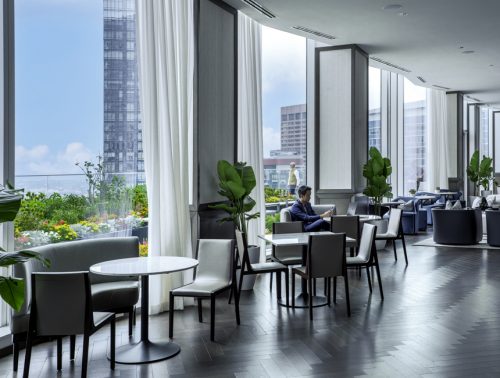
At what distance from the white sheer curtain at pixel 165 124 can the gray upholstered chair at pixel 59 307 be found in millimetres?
2041

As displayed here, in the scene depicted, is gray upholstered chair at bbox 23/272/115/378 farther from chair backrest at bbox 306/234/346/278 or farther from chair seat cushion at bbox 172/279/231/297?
chair backrest at bbox 306/234/346/278

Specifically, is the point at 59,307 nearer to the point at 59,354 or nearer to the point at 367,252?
the point at 59,354

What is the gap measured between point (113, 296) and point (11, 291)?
76.8 inches

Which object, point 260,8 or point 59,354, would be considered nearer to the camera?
point 59,354

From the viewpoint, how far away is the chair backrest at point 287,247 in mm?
6492

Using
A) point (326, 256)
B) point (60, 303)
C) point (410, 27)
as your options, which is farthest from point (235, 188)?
point (410, 27)

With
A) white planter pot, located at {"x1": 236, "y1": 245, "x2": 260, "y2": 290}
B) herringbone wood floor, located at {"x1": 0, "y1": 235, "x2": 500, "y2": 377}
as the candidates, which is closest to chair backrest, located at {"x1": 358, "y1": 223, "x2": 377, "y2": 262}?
herringbone wood floor, located at {"x1": 0, "y1": 235, "x2": 500, "y2": 377}

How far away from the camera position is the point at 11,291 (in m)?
2.81

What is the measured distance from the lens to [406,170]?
1445 centimetres

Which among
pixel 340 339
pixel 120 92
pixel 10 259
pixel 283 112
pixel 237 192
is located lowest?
pixel 340 339

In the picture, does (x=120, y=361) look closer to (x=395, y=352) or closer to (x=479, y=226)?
(x=395, y=352)

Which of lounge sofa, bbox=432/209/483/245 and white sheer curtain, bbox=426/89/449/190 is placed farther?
white sheer curtain, bbox=426/89/449/190

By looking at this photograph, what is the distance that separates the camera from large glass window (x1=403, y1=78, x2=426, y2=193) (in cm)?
1448

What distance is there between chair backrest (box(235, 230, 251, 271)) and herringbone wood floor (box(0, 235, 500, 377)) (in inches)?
18.9
